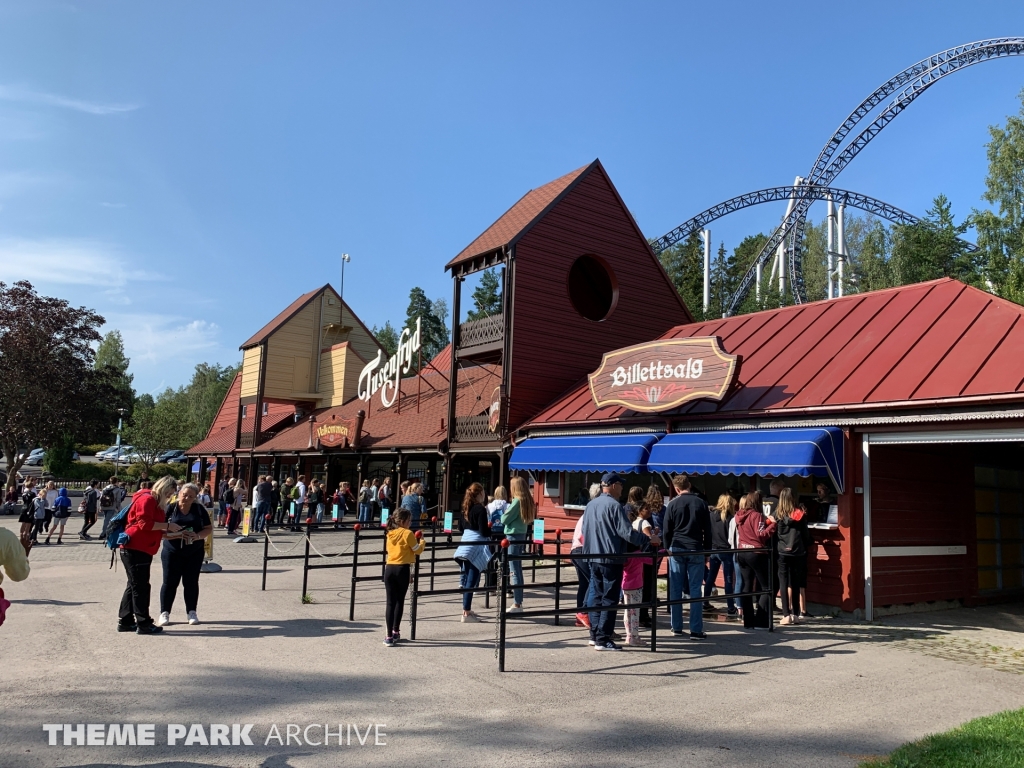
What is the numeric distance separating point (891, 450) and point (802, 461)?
2020mm

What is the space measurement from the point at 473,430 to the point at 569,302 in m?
4.37

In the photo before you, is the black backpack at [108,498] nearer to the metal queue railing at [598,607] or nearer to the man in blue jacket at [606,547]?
the metal queue railing at [598,607]

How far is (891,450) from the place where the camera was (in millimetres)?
12016

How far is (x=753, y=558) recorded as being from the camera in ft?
33.3

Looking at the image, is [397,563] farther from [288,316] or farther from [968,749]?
[288,316]

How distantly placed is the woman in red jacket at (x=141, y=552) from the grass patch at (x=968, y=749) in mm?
7664

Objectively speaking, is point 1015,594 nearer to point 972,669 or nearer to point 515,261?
point 972,669

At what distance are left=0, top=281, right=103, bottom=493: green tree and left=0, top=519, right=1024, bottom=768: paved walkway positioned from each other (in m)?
35.5

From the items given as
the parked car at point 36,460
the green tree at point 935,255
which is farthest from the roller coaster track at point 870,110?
the parked car at point 36,460

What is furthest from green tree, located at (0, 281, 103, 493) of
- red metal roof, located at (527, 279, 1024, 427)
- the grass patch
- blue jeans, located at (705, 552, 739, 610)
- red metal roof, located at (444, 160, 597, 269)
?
the grass patch

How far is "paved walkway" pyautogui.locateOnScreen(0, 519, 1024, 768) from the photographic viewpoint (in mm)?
5234

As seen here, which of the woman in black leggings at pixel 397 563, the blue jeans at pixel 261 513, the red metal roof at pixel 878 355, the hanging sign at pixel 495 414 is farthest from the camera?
the blue jeans at pixel 261 513

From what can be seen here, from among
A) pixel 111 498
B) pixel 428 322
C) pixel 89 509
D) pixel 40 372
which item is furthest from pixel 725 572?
pixel 428 322

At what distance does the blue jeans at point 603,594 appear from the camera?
8.39 meters
